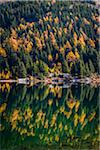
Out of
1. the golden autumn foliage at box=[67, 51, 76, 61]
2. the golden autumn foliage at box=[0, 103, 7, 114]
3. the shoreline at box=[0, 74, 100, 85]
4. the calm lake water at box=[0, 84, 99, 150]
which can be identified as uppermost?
the golden autumn foliage at box=[67, 51, 76, 61]

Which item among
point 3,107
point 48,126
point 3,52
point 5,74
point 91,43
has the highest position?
point 91,43

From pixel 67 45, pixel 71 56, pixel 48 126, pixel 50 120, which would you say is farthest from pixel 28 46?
pixel 48 126

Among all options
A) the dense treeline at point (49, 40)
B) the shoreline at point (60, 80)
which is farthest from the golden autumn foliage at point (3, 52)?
the shoreline at point (60, 80)

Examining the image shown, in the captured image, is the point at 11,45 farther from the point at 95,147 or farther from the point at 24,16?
the point at 95,147

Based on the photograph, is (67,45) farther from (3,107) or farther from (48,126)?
(48,126)

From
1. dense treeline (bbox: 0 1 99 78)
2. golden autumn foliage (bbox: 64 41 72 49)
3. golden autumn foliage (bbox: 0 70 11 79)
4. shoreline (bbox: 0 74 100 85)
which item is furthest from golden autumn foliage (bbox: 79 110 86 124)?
golden autumn foliage (bbox: 64 41 72 49)

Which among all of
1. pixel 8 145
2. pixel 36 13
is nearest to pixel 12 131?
pixel 8 145

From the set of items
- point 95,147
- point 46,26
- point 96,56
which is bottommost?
point 95,147

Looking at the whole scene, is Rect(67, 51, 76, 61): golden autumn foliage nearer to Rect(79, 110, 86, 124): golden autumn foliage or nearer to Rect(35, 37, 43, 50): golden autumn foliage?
Rect(35, 37, 43, 50): golden autumn foliage
